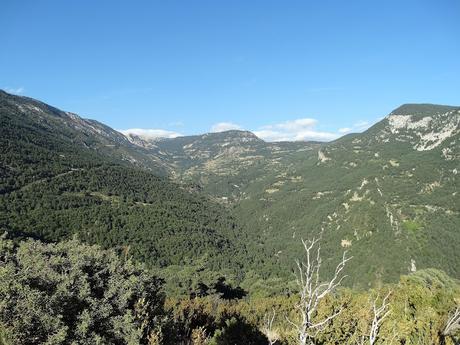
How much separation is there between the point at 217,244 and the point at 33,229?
90.9 meters

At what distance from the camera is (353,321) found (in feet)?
115

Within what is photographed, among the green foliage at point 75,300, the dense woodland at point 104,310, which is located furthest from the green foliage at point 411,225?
the green foliage at point 75,300

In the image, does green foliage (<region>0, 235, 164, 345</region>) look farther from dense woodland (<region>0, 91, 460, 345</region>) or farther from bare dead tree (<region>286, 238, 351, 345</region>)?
bare dead tree (<region>286, 238, 351, 345</region>)

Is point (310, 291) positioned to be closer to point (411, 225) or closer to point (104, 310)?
point (104, 310)

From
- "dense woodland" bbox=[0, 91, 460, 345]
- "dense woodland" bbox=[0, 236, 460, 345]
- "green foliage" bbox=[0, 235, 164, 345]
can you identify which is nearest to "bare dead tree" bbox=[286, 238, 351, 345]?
"dense woodland" bbox=[0, 91, 460, 345]

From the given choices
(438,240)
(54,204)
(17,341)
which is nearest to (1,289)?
(17,341)

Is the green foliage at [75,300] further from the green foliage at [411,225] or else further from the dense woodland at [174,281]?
the green foliage at [411,225]

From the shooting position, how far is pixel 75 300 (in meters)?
28.6

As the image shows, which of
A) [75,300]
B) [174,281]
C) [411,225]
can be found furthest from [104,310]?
[411,225]

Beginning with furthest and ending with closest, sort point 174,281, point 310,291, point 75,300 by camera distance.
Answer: point 174,281 < point 75,300 < point 310,291

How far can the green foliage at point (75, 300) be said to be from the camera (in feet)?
79.0

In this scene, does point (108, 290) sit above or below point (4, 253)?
below

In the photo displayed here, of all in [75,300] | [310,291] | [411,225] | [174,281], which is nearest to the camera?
[310,291]

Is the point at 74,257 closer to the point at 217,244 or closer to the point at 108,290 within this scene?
the point at 108,290
